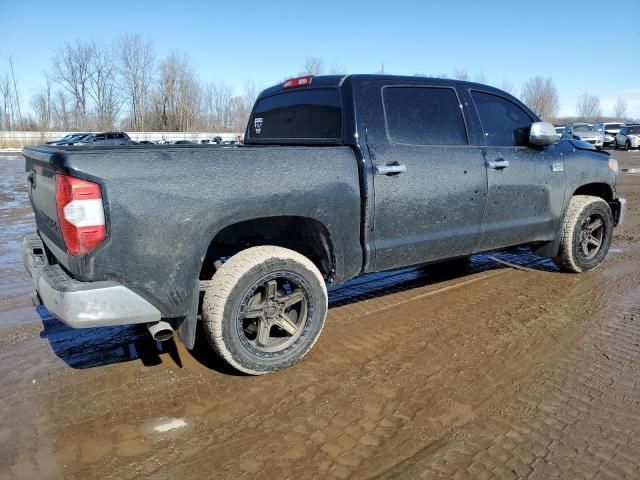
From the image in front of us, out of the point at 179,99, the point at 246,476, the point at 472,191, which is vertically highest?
the point at 179,99

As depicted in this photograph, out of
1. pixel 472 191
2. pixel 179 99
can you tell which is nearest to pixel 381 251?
pixel 472 191

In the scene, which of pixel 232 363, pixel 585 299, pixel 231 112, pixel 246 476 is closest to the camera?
pixel 246 476

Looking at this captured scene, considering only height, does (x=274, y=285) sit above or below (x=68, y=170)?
below

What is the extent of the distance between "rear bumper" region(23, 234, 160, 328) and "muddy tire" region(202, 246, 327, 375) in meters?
0.41

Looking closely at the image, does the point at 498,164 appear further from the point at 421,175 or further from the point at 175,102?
the point at 175,102

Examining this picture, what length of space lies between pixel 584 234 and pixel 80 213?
491 cm

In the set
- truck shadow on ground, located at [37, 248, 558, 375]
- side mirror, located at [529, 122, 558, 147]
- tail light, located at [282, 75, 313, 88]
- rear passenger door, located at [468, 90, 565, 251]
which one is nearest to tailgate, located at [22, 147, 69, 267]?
truck shadow on ground, located at [37, 248, 558, 375]

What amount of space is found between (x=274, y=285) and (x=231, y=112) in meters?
76.7

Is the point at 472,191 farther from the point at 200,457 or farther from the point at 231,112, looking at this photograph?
the point at 231,112

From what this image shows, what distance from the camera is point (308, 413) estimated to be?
9.46ft

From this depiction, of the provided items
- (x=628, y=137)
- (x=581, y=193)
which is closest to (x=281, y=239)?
(x=581, y=193)

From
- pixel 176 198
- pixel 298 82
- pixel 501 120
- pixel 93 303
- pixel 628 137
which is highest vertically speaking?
pixel 298 82

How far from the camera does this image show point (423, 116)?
4074 mm

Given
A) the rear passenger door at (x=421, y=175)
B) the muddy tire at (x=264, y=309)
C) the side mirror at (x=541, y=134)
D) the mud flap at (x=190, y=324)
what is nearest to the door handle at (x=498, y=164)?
the rear passenger door at (x=421, y=175)
